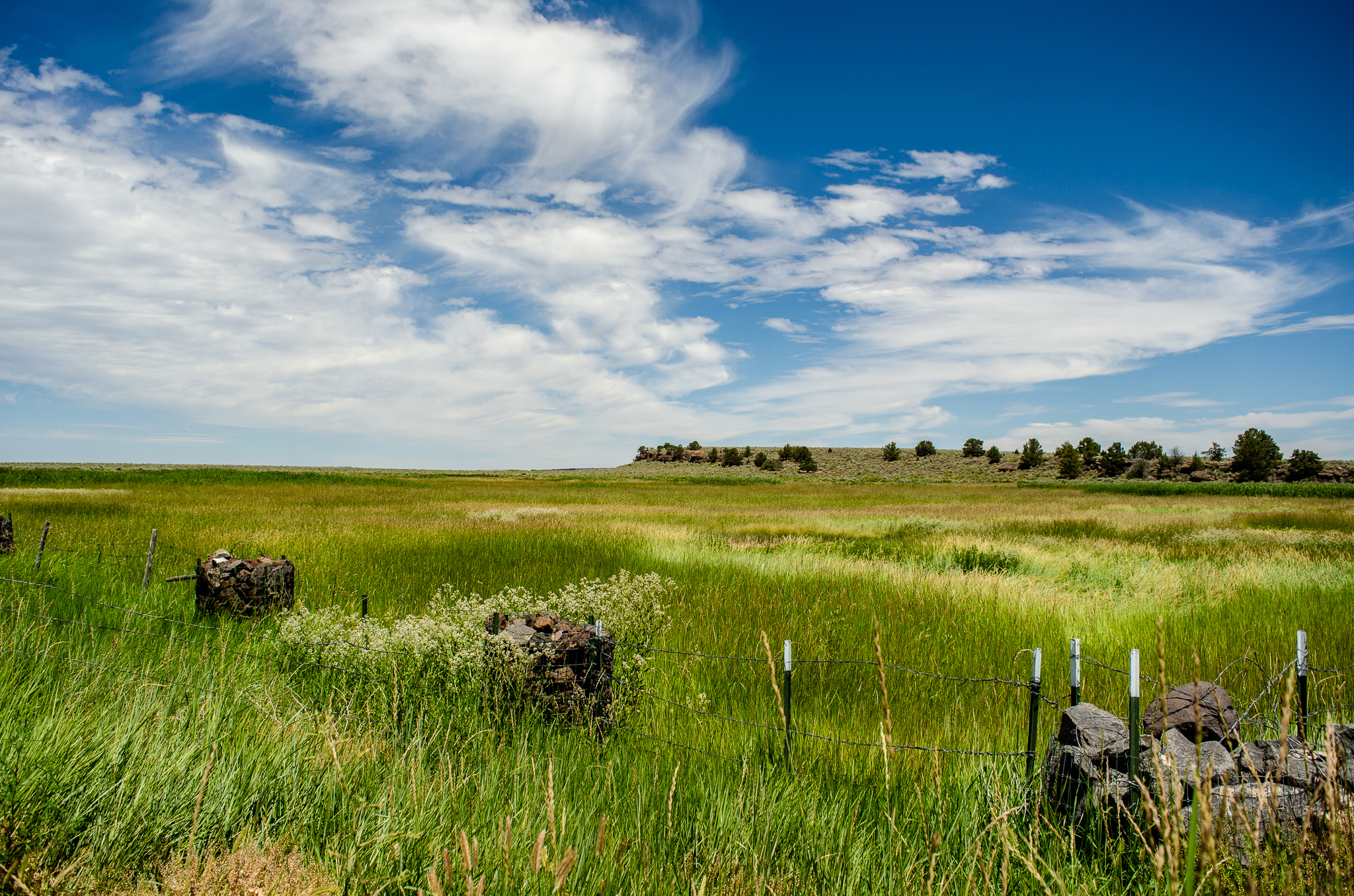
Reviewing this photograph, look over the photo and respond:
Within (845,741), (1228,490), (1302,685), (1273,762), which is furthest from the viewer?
(1228,490)

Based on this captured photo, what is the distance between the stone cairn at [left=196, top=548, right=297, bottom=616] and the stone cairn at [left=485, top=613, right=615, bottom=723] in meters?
5.50

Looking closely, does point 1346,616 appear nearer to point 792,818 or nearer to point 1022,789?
point 1022,789

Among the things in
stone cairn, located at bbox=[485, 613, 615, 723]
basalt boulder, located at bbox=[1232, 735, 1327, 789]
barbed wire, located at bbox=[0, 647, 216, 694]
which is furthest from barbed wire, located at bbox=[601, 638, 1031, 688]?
barbed wire, located at bbox=[0, 647, 216, 694]

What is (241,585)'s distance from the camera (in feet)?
30.0

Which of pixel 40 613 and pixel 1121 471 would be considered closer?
pixel 40 613

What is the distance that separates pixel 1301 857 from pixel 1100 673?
5.37 meters

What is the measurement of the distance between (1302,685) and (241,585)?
1177 centimetres

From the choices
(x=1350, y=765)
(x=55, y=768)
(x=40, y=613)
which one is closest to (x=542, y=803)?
(x=55, y=768)

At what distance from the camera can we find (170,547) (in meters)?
14.3

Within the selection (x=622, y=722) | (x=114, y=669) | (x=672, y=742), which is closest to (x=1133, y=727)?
(x=672, y=742)

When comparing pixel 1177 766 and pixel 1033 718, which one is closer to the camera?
pixel 1177 766

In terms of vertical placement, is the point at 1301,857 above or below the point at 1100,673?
above

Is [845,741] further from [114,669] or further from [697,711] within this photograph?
[114,669]

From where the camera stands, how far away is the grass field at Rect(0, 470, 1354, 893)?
2.77m
